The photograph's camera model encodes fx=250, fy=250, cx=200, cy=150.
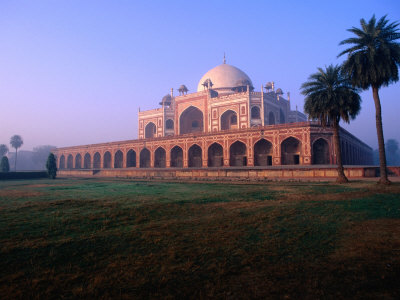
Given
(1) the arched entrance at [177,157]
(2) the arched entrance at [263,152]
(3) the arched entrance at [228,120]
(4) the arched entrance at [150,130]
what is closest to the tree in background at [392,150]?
(3) the arched entrance at [228,120]

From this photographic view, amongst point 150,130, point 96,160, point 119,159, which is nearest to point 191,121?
point 150,130

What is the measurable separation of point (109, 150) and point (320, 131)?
3018 centimetres

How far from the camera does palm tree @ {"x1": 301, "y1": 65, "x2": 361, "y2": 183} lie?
15500mm

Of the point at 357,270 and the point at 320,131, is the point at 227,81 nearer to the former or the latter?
the point at 320,131

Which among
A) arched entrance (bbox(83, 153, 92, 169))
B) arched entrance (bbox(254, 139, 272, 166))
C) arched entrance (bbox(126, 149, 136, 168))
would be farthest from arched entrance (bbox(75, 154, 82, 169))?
arched entrance (bbox(254, 139, 272, 166))

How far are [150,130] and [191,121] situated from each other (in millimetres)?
8387

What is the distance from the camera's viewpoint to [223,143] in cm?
2884

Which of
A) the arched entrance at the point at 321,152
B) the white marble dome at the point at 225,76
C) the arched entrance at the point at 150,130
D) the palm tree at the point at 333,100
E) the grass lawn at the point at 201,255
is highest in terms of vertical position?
the white marble dome at the point at 225,76

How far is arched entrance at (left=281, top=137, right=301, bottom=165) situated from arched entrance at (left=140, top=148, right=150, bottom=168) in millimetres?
19645

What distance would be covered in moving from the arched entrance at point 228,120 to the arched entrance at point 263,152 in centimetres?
845

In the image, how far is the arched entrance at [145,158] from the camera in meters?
36.8

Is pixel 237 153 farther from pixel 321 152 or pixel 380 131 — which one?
pixel 380 131

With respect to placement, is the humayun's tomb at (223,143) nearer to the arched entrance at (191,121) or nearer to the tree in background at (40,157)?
the arched entrance at (191,121)

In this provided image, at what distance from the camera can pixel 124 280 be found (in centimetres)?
279
